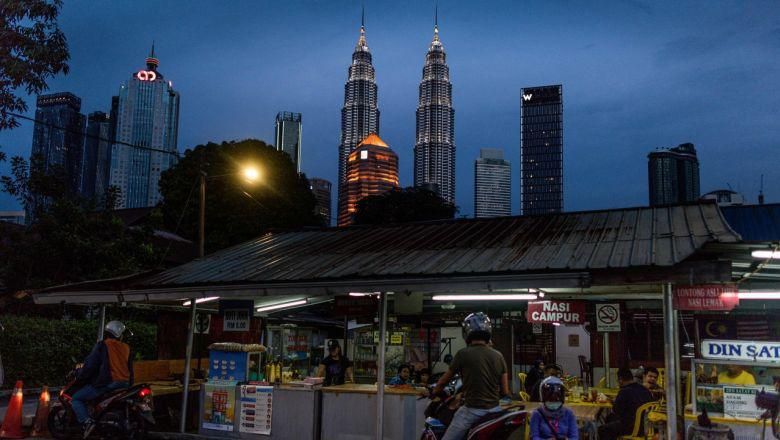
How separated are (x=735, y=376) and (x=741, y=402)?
0.87 metres

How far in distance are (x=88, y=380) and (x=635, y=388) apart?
26.2 ft

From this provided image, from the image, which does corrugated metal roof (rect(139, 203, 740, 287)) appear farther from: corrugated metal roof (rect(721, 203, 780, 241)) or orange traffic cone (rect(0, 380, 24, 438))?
corrugated metal roof (rect(721, 203, 780, 241))

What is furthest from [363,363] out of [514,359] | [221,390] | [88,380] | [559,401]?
[559,401]

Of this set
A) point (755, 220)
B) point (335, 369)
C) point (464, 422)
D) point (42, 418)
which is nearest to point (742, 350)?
point (464, 422)

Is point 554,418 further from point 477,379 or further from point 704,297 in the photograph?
point 704,297

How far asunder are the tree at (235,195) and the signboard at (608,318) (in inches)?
1294

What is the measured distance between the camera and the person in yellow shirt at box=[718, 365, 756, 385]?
8899mm

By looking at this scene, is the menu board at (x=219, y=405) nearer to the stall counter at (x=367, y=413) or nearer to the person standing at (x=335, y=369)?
the stall counter at (x=367, y=413)

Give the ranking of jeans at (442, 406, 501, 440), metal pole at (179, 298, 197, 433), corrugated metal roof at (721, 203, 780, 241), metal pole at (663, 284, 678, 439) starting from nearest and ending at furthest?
jeans at (442, 406, 501, 440) → metal pole at (663, 284, 678, 439) → metal pole at (179, 298, 197, 433) → corrugated metal roof at (721, 203, 780, 241)

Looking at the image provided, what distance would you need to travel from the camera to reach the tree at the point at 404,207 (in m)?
71.1

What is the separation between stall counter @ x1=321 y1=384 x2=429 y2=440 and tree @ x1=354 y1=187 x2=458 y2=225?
59024mm

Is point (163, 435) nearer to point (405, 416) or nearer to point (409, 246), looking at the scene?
point (405, 416)

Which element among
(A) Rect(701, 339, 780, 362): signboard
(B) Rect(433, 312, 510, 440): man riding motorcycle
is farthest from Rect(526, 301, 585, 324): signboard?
(B) Rect(433, 312, 510, 440): man riding motorcycle

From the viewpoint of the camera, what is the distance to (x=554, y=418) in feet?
20.8
